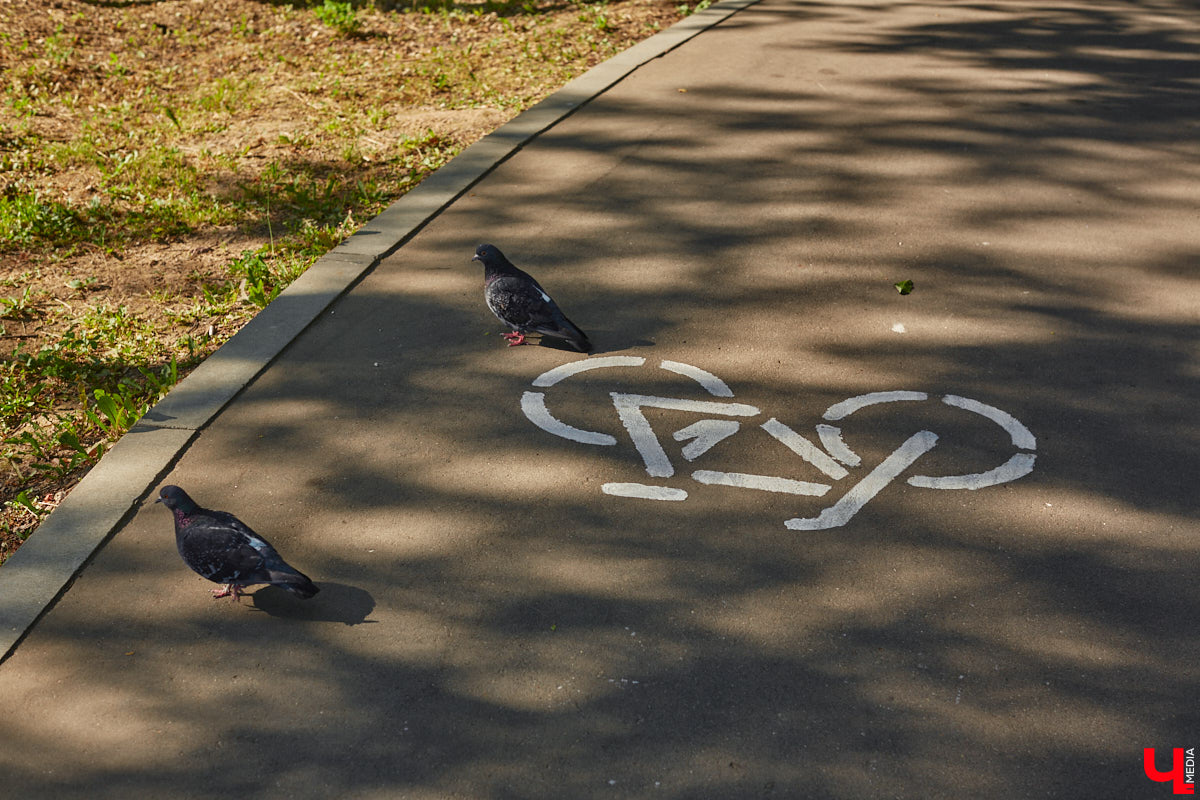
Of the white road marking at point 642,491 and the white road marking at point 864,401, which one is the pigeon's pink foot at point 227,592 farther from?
the white road marking at point 864,401

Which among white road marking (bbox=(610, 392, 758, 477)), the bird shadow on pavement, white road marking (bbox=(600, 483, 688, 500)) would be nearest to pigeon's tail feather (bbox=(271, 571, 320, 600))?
the bird shadow on pavement

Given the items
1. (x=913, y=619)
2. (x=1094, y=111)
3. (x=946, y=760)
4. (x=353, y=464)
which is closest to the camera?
(x=946, y=760)

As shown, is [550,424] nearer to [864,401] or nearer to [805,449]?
[805,449]

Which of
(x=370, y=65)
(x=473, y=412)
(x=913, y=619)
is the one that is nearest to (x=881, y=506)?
(x=913, y=619)

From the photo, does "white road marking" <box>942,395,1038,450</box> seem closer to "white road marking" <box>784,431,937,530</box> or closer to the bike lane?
the bike lane

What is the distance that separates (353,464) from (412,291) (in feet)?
5.43

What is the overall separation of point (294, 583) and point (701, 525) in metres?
1.59

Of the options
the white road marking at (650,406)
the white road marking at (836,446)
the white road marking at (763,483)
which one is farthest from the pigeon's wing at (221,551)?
the white road marking at (836,446)

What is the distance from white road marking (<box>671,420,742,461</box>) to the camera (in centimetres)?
471

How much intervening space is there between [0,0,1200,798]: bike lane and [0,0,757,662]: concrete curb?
115 millimetres

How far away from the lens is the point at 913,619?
3820 millimetres

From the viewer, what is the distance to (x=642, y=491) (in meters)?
4.47

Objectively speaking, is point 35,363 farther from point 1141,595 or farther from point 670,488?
point 1141,595

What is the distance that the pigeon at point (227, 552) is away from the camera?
12.4 ft
